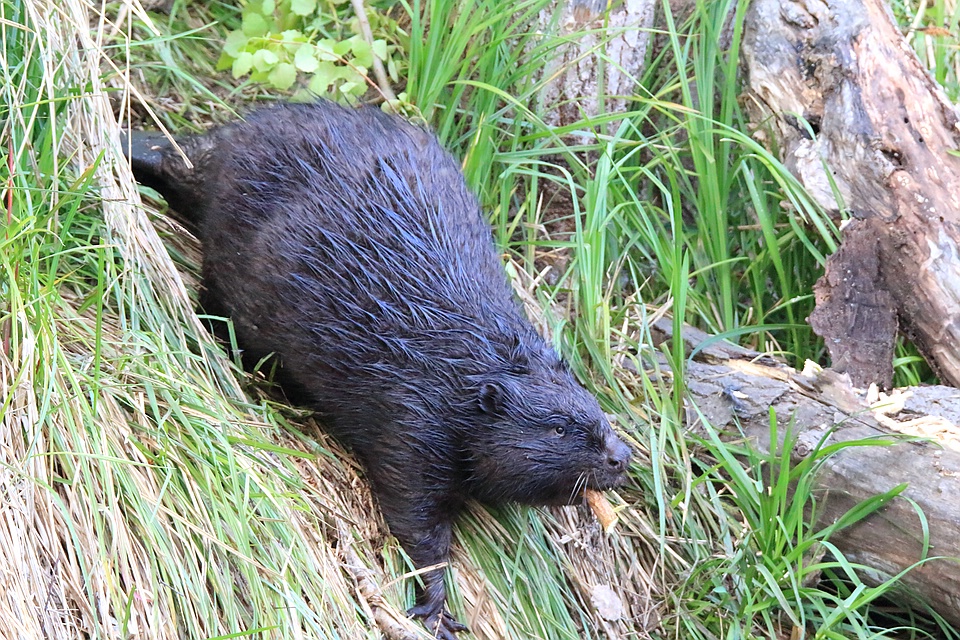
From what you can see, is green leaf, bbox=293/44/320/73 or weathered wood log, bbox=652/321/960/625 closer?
weathered wood log, bbox=652/321/960/625

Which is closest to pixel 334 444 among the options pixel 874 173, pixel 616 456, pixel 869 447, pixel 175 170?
pixel 616 456

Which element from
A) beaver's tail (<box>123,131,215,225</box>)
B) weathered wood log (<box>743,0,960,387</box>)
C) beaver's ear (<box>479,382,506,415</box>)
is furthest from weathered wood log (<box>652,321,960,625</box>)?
beaver's tail (<box>123,131,215,225</box>)

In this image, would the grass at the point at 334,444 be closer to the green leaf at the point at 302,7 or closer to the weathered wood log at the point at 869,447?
the weathered wood log at the point at 869,447

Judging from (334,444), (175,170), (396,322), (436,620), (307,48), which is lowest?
(436,620)

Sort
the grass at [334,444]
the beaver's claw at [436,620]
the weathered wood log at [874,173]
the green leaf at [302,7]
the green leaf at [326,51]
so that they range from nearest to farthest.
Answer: the grass at [334,444]
the beaver's claw at [436,620]
the weathered wood log at [874,173]
the green leaf at [326,51]
the green leaf at [302,7]

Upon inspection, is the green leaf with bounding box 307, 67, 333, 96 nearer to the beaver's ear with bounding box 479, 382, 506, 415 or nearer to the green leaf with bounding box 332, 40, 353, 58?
the green leaf with bounding box 332, 40, 353, 58

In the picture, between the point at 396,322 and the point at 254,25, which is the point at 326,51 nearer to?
the point at 254,25

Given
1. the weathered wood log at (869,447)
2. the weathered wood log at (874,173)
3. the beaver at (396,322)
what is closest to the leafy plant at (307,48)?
the beaver at (396,322)
